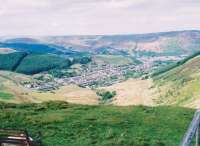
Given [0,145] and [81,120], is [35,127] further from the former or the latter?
[0,145]

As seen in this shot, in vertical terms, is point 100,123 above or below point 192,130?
below

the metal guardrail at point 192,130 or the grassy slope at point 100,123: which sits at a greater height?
the metal guardrail at point 192,130

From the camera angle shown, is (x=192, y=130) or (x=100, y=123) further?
(x=100, y=123)

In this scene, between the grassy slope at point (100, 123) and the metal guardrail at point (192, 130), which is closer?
the metal guardrail at point (192, 130)

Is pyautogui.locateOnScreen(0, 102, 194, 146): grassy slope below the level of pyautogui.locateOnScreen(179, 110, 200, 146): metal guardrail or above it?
below

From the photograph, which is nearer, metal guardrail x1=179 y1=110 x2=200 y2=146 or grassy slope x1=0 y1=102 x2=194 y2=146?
metal guardrail x1=179 y1=110 x2=200 y2=146

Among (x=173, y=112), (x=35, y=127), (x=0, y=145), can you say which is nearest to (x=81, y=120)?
→ (x=35, y=127)

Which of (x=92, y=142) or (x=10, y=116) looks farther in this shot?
(x=10, y=116)

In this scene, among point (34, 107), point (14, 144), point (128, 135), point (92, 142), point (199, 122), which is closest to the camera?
point (199, 122)
